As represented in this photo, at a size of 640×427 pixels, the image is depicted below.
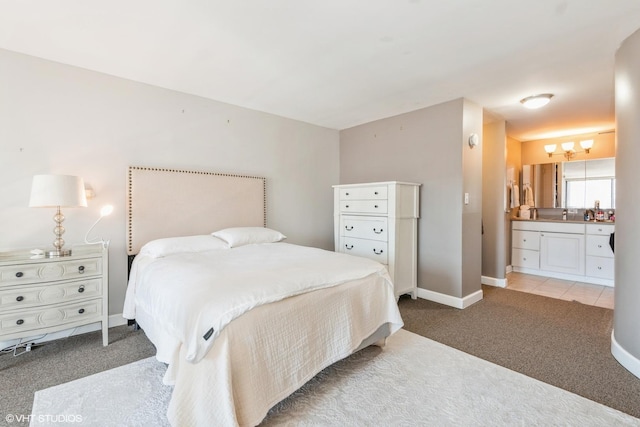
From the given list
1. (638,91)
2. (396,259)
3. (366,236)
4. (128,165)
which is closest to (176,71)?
(128,165)

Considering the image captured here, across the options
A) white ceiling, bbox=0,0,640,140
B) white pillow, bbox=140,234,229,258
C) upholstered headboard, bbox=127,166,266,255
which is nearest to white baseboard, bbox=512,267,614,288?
white ceiling, bbox=0,0,640,140

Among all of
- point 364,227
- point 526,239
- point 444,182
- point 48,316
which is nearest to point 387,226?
point 364,227

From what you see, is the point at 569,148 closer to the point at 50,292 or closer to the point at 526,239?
the point at 526,239

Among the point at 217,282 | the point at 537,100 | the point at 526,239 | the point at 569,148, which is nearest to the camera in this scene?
the point at 217,282

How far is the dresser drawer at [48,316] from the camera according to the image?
6.62 ft

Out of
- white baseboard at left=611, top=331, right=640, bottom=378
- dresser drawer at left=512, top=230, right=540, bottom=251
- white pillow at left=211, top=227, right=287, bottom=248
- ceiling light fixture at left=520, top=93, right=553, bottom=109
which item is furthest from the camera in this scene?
dresser drawer at left=512, top=230, right=540, bottom=251

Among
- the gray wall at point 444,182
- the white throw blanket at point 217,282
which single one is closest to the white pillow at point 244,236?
the white throw blanket at point 217,282

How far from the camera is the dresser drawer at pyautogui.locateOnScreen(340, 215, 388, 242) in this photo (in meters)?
3.43

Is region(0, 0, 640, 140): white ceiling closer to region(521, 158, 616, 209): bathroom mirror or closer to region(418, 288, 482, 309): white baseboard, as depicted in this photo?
region(521, 158, 616, 209): bathroom mirror

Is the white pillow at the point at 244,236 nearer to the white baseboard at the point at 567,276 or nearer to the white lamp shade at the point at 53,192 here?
the white lamp shade at the point at 53,192

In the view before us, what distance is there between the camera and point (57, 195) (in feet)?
7.13

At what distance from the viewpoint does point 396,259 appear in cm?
333

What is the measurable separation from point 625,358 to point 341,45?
3.02 m

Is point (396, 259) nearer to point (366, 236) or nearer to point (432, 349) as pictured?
point (366, 236)
